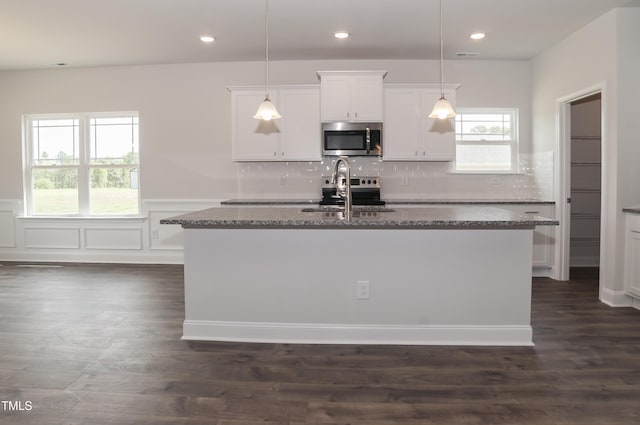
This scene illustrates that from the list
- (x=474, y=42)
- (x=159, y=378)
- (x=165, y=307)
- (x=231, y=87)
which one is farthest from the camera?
(x=231, y=87)

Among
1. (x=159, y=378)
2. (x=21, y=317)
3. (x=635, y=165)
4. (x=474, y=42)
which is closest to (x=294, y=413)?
(x=159, y=378)

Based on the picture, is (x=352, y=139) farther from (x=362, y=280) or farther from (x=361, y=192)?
(x=362, y=280)

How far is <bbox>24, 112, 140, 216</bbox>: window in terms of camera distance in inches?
234

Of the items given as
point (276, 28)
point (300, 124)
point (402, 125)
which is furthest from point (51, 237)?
point (402, 125)

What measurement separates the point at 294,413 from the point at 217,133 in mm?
4346

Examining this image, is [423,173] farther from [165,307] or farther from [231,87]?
[165,307]

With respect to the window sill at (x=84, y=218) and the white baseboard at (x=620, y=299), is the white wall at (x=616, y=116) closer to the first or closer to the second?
the white baseboard at (x=620, y=299)

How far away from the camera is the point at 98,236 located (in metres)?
5.89

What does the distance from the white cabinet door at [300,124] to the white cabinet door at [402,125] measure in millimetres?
841

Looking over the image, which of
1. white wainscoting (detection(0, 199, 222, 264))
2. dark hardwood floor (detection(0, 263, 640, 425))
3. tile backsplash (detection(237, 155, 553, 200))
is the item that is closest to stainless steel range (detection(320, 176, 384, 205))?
tile backsplash (detection(237, 155, 553, 200))

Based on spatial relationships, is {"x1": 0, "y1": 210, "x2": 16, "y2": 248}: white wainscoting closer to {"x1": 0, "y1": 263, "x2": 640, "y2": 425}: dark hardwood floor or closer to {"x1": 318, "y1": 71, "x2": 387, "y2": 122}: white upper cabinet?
{"x1": 0, "y1": 263, "x2": 640, "y2": 425}: dark hardwood floor

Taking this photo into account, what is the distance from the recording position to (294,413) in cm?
205

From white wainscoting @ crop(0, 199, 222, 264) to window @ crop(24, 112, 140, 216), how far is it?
19 centimetres

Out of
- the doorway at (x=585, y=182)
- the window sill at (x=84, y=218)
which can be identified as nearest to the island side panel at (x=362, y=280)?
the window sill at (x=84, y=218)
